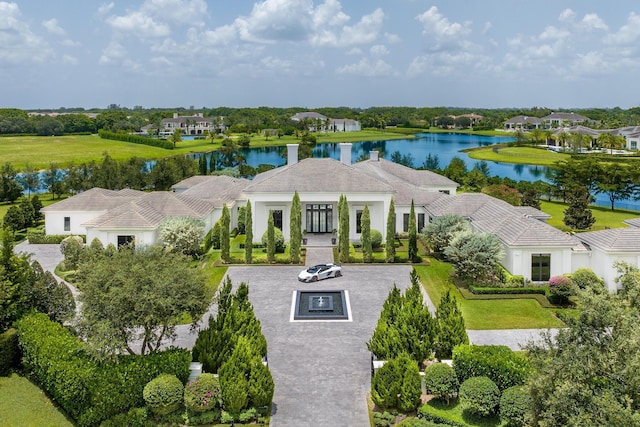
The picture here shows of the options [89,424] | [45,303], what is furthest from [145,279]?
[45,303]

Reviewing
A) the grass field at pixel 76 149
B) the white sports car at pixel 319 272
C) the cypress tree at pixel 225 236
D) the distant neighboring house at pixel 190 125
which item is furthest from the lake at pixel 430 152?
the distant neighboring house at pixel 190 125

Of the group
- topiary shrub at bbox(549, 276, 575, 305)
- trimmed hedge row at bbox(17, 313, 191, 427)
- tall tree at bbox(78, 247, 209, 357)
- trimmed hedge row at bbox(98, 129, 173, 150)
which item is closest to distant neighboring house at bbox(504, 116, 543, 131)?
trimmed hedge row at bbox(98, 129, 173, 150)

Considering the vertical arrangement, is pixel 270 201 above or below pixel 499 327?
above

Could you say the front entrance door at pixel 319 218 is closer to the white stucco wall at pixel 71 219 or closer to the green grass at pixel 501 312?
the green grass at pixel 501 312

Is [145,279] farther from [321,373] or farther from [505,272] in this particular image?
[505,272]

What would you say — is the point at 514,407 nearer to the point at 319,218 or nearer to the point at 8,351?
the point at 8,351

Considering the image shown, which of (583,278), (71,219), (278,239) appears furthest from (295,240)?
(71,219)
